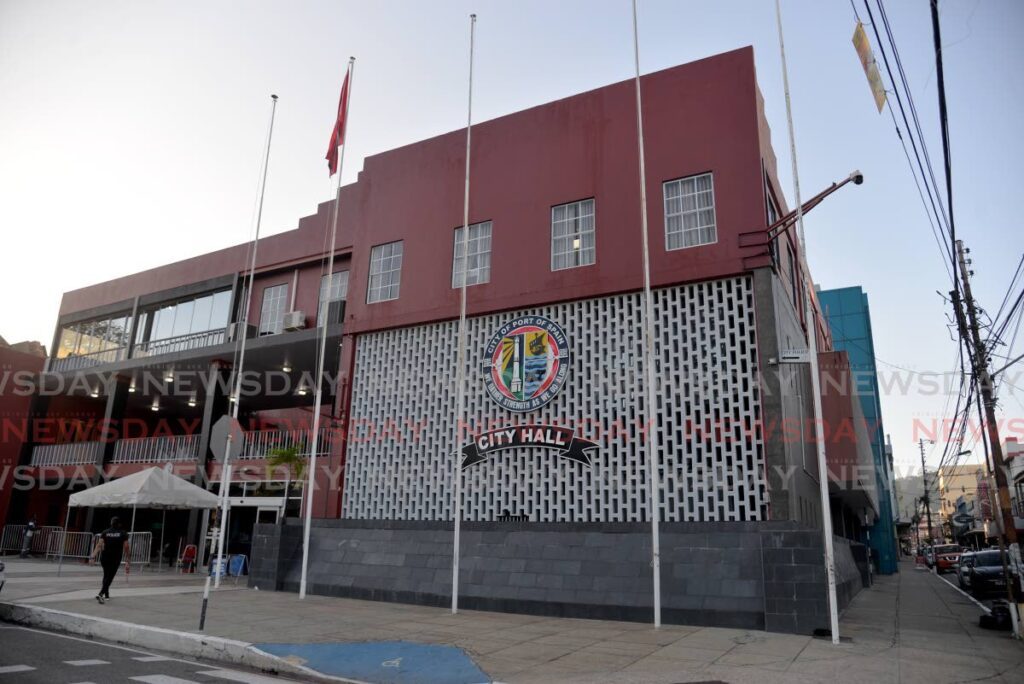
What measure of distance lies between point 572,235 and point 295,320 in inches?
443

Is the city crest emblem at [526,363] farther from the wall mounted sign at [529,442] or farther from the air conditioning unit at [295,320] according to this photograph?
the air conditioning unit at [295,320]

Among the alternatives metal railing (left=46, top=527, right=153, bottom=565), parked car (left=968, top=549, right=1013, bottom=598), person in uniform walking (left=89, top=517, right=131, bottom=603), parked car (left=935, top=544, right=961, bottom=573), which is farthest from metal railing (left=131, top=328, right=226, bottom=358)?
parked car (left=935, top=544, right=961, bottom=573)

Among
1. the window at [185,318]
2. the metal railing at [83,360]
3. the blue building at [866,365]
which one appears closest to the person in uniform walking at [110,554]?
the window at [185,318]

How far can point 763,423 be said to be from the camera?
13758mm

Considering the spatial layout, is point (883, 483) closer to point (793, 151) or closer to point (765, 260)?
point (765, 260)

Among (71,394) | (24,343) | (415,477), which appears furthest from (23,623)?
(24,343)

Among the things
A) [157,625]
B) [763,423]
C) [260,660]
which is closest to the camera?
[260,660]

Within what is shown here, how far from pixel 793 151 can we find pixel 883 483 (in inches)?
1475

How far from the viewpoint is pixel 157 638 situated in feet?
33.2

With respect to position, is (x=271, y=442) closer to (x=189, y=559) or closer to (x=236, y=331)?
(x=236, y=331)

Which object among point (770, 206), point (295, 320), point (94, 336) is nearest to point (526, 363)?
point (770, 206)

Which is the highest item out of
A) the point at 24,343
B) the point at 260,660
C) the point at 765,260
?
the point at 24,343

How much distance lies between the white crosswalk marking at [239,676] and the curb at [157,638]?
36 cm

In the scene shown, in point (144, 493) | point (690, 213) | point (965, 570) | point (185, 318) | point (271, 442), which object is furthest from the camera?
point (185, 318)
